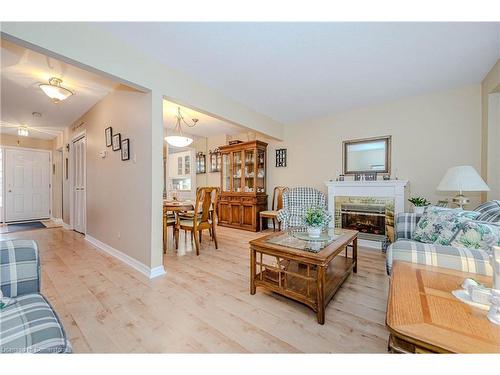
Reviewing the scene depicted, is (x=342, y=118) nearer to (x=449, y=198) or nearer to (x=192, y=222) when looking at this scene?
(x=449, y=198)

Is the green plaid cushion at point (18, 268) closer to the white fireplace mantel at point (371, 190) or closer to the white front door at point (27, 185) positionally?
the white fireplace mantel at point (371, 190)

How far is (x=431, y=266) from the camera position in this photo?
3.82ft

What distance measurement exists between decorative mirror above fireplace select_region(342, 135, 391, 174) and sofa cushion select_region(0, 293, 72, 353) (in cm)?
405

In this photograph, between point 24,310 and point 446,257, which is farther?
point 446,257

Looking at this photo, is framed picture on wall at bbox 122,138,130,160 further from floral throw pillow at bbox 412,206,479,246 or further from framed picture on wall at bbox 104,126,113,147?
floral throw pillow at bbox 412,206,479,246

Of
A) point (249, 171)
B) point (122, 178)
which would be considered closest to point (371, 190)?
point (249, 171)

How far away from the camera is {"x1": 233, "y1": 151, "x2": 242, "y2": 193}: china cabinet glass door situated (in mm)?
4930

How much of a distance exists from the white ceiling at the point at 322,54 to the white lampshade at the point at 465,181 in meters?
1.23

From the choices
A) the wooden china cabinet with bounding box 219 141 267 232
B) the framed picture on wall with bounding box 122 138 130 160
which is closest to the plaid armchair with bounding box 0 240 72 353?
the framed picture on wall with bounding box 122 138 130 160

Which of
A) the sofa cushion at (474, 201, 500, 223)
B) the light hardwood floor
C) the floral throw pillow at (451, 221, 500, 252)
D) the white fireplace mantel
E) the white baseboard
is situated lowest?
the light hardwood floor

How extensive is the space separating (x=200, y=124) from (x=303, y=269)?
3.79 metres

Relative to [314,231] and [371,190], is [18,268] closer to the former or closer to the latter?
[314,231]

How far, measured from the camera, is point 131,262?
2.56 meters

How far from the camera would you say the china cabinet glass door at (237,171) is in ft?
16.2
